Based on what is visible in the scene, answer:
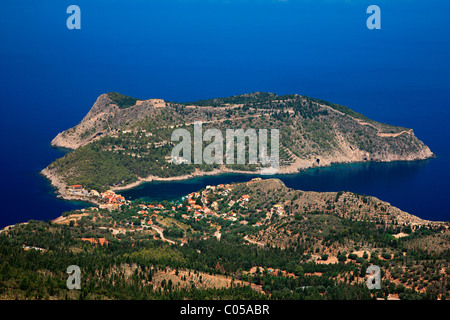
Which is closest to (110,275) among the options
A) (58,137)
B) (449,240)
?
(449,240)

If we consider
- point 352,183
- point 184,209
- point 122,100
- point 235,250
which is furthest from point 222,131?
point 235,250

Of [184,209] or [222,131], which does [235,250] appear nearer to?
[184,209]

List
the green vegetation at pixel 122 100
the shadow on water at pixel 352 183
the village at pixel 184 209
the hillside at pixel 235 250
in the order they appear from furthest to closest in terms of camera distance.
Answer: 1. the green vegetation at pixel 122 100
2. the shadow on water at pixel 352 183
3. the village at pixel 184 209
4. the hillside at pixel 235 250

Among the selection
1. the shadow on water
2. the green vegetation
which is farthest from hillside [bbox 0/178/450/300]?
the green vegetation

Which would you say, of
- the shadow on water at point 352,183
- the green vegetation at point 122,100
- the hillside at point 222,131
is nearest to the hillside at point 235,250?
the shadow on water at point 352,183

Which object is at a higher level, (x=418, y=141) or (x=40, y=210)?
(x=418, y=141)

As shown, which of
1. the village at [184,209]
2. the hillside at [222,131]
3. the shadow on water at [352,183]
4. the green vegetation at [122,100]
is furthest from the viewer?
the green vegetation at [122,100]

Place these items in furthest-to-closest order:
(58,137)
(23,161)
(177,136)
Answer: (58,137) < (177,136) < (23,161)

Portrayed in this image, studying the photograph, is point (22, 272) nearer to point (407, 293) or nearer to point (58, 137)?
point (407, 293)

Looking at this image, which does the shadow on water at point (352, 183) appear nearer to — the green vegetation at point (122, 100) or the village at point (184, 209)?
the village at point (184, 209)
